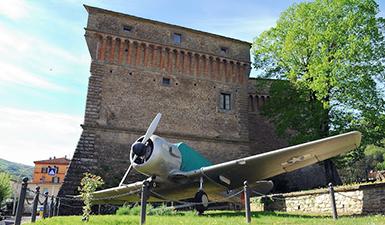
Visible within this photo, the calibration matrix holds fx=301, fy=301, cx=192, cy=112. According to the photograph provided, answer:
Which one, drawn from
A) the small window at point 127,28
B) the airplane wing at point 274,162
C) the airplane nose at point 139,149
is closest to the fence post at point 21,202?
the airplane nose at point 139,149

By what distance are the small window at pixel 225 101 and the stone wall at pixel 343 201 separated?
9.76 metres

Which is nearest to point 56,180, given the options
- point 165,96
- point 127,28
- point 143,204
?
point 165,96

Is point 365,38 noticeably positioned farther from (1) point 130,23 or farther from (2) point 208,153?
(1) point 130,23

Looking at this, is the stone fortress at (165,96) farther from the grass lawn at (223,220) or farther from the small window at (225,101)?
the grass lawn at (223,220)

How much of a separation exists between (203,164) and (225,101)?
10.1m

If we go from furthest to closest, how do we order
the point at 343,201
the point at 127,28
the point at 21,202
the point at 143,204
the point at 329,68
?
the point at 127,28
the point at 329,68
the point at 343,201
the point at 143,204
the point at 21,202

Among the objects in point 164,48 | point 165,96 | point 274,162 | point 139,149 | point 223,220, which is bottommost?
point 223,220

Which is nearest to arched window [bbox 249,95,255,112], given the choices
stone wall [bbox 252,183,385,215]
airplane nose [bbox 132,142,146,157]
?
stone wall [bbox 252,183,385,215]

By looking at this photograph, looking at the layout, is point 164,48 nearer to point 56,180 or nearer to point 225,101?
point 225,101

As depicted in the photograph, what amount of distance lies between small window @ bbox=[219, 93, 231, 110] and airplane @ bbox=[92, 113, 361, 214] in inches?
382

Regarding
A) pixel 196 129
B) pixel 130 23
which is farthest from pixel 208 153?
pixel 130 23

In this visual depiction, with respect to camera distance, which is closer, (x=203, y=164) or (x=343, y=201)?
(x=343, y=201)

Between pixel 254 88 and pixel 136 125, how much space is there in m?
10.2

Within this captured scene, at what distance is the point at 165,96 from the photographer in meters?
20.0
